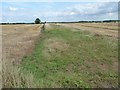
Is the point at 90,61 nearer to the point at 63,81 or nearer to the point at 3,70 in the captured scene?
the point at 63,81

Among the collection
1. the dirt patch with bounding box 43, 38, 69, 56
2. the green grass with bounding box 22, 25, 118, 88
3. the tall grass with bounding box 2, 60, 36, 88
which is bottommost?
the green grass with bounding box 22, 25, 118, 88

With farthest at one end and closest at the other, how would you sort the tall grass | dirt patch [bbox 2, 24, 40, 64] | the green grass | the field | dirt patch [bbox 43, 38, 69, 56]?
dirt patch [bbox 43, 38, 69, 56] < dirt patch [bbox 2, 24, 40, 64] < the green grass < the field < the tall grass

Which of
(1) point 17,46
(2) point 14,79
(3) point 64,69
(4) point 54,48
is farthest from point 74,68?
(1) point 17,46

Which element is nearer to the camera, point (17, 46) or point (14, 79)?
point (14, 79)

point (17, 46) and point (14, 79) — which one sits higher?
point (14, 79)

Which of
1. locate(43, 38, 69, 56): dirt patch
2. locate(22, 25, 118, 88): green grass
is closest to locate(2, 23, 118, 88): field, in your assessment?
locate(22, 25, 118, 88): green grass

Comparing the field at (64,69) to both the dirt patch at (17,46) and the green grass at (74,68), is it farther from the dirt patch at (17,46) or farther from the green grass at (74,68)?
the dirt patch at (17,46)

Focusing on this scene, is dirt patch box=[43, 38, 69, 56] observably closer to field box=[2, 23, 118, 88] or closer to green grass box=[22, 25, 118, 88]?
green grass box=[22, 25, 118, 88]

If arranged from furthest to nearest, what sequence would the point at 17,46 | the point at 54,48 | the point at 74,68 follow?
the point at 17,46 < the point at 54,48 < the point at 74,68

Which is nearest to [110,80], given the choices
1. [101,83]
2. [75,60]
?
[101,83]

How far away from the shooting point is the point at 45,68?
13.7 metres

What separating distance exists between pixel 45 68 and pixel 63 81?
2460 mm

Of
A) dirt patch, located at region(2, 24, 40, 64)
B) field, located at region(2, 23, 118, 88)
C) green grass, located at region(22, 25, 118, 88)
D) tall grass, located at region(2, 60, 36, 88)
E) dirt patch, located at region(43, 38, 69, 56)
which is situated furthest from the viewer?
dirt patch, located at region(43, 38, 69, 56)

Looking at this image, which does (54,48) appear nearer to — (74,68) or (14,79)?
(74,68)
